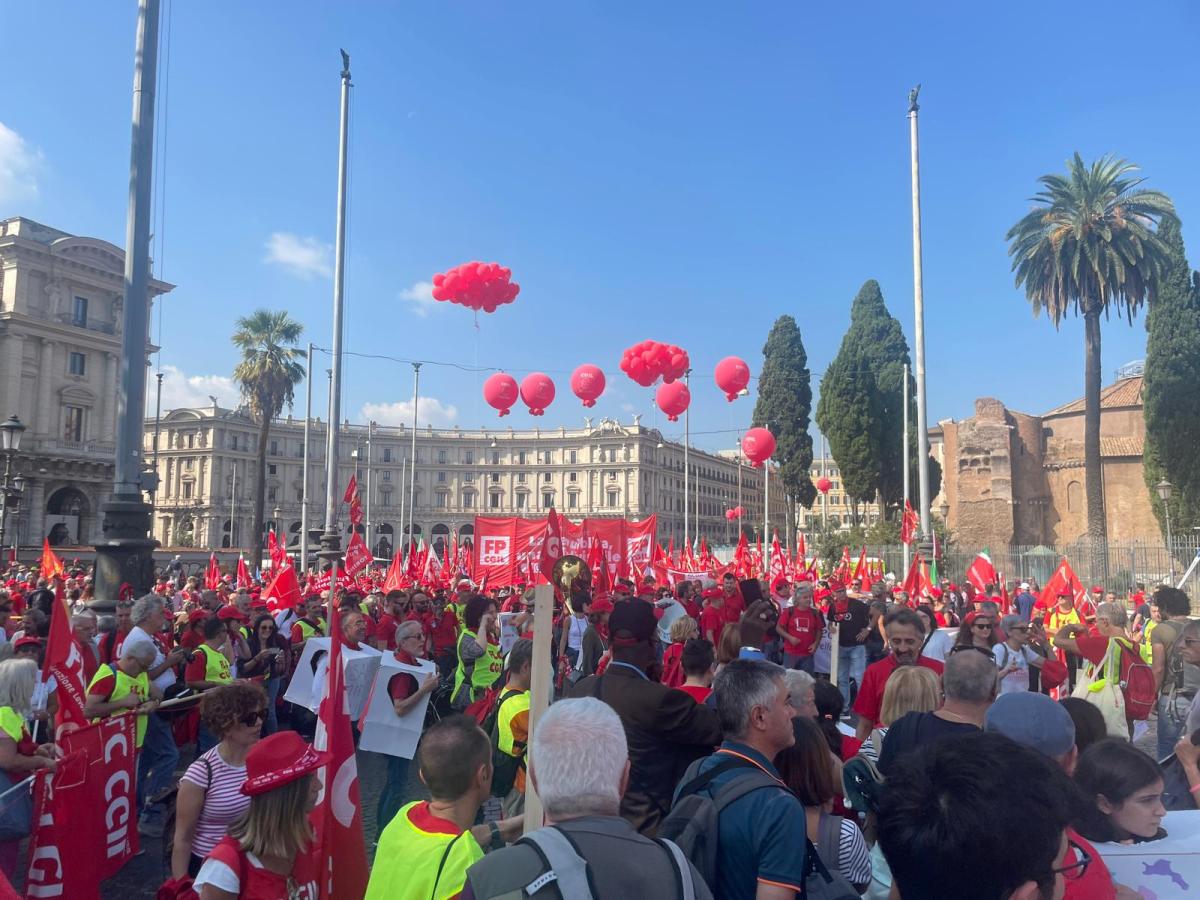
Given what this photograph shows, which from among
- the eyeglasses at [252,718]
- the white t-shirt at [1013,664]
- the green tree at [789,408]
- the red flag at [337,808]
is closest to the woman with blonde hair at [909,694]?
the red flag at [337,808]

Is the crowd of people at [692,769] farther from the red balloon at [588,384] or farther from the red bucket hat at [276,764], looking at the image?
the red balloon at [588,384]

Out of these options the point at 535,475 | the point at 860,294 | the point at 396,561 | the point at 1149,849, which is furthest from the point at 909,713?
the point at 535,475

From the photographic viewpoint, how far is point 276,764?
2.97m

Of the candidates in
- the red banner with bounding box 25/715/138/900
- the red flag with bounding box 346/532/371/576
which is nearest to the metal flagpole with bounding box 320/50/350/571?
the red flag with bounding box 346/532/371/576

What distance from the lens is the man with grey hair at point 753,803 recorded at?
256cm

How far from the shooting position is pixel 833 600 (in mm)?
11797

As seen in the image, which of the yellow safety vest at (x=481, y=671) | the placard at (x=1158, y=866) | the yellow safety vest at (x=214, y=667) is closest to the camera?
the placard at (x=1158, y=866)

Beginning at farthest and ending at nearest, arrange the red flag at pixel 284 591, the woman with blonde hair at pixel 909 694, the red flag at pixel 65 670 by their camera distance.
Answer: the red flag at pixel 284 591 → the red flag at pixel 65 670 → the woman with blonde hair at pixel 909 694

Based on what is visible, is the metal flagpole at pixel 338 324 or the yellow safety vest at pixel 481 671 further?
the metal flagpole at pixel 338 324

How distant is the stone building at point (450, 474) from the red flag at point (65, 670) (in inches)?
3580

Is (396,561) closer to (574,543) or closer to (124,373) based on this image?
(574,543)

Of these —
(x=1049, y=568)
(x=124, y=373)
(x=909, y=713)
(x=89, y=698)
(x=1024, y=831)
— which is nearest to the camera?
(x=1024, y=831)

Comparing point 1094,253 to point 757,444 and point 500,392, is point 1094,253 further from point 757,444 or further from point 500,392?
point 500,392

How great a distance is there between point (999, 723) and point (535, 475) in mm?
104560
